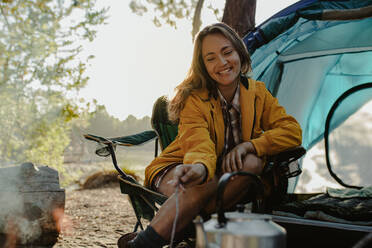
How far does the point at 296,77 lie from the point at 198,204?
237cm

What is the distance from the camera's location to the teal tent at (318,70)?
3234 millimetres

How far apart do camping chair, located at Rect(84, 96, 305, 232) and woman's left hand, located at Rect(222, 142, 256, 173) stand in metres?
0.25

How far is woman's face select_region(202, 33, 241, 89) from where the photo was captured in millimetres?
2035

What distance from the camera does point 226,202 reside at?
5.61 ft

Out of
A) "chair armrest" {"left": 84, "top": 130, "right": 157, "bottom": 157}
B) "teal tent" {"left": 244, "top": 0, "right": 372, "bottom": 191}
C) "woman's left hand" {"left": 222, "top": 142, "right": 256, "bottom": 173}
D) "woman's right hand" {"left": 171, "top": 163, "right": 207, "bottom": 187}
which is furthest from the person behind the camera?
"teal tent" {"left": 244, "top": 0, "right": 372, "bottom": 191}

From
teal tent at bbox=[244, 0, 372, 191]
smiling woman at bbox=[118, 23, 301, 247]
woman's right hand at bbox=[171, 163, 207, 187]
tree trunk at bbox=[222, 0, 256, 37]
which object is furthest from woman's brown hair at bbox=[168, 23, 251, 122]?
tree trunk at bbox=[222, 0, 256, 37]

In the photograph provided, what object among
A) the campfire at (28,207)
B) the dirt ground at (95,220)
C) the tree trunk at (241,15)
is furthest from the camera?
the tree trunk at (241,15)

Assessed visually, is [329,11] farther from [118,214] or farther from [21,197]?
[118,214]

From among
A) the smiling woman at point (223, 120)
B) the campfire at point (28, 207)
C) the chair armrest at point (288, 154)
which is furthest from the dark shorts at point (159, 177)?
the campfire at point (28, 207)

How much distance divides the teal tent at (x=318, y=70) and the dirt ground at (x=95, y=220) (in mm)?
1857

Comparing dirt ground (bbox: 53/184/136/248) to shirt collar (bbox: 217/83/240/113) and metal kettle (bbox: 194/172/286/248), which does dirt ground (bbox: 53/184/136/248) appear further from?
metal kettle (bbox: 194/172/286/248)

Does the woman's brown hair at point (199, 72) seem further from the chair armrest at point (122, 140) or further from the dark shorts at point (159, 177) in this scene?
the chair armrest at point (122, 140)

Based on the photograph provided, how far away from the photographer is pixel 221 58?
6.63 ft

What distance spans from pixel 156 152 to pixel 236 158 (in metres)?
1.32
